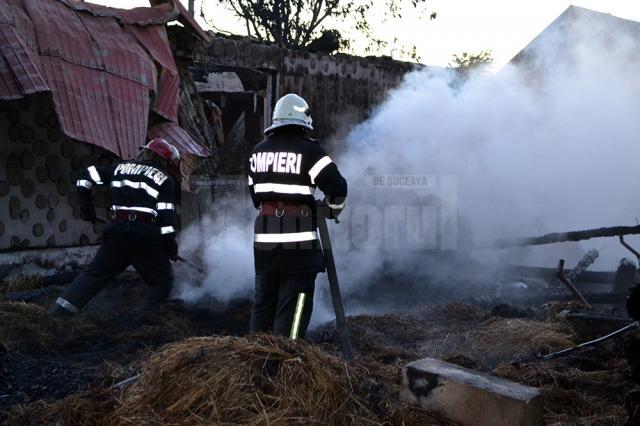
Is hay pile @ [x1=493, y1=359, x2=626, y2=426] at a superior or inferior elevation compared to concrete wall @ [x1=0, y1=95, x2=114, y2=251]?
inferior

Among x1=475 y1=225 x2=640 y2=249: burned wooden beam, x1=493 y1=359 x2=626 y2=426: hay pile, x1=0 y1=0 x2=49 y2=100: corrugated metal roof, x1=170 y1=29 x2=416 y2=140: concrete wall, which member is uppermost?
x1=170 y1=29 x2=416 y2=140: concrete wall

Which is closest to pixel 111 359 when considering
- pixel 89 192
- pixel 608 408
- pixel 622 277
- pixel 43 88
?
pixel 89 192

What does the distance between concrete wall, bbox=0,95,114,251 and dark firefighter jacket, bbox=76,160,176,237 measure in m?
2.41

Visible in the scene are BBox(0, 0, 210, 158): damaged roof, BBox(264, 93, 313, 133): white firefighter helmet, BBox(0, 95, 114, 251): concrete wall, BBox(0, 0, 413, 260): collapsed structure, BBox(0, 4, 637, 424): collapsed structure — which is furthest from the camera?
BBox(0, 95, 114, 251): concrete wall

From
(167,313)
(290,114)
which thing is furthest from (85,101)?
(290,114)

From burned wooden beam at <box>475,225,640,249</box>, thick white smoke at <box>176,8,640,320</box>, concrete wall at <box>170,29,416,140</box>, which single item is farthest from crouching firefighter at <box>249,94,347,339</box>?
concrete wall at <box>170,29,416,140</box>

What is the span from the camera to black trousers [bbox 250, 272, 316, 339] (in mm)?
4715

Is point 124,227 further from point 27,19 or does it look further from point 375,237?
point 375,237

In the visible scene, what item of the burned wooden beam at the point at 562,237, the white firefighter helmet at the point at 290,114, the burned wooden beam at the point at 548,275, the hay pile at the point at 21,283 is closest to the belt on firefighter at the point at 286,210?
the white firefighter helmet at the point at 290,114

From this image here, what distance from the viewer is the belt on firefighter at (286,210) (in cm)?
479

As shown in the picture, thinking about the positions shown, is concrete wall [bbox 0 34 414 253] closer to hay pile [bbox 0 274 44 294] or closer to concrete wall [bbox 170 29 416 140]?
concrete wall [bbox 170 29 416 140]

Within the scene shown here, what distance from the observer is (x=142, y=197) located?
6.32 meters

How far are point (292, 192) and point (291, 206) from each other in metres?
0.11

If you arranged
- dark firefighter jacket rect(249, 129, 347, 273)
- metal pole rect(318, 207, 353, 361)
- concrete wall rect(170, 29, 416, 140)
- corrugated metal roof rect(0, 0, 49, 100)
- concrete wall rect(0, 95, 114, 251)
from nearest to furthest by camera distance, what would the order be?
dark firefighter jacket rect(249, 129, 347, 273)
metal pole rect(318, 207, 353, 361)
corrugated metal roof rect(0, 0, 49, 100)
concrete wall rect(0, 95, 114, 251)
concrete wall rect(170, 29, 416, 140)
